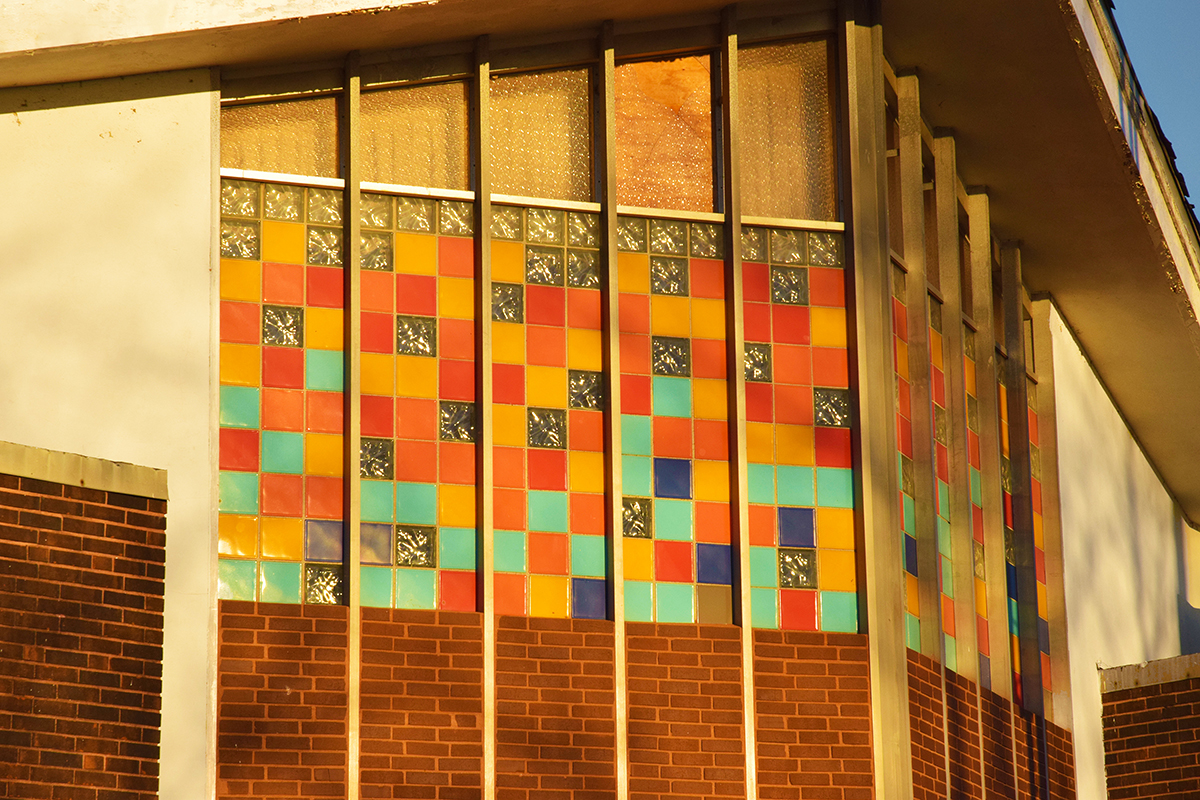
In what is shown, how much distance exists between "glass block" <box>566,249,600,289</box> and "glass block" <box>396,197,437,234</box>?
0.95 meters

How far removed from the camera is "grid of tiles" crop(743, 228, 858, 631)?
445 inches

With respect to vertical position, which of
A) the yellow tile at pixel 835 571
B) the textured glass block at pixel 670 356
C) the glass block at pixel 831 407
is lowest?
the yellow tile at pixel 835 571

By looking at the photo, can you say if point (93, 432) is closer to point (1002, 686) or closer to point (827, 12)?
point (827, 12)

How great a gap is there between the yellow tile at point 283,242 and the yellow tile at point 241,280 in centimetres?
12

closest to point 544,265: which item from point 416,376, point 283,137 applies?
point 416,376

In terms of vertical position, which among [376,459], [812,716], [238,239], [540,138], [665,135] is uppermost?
[665,135]

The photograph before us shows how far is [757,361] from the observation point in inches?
460

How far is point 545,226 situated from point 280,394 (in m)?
2.11

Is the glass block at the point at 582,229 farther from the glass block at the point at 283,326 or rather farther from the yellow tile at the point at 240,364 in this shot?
the yellow tile at the point at 240,364

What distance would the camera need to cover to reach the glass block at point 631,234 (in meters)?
11.6

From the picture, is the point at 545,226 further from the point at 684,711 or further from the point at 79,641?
the point at 79,641

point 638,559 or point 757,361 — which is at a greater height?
point 757,361

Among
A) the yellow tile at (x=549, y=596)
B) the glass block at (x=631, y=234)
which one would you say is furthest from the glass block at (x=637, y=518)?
the glass block at (x=631, y=234)

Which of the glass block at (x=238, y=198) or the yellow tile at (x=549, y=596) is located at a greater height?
the glass block at (x=238, y=198)
